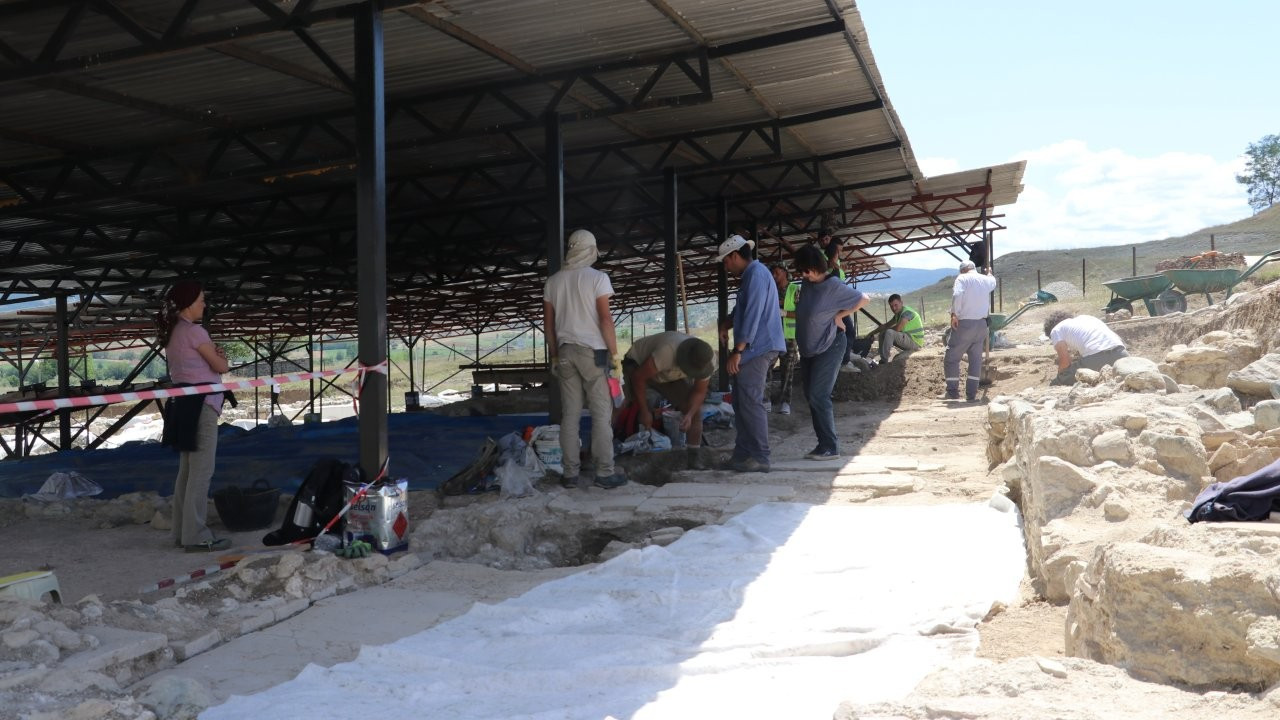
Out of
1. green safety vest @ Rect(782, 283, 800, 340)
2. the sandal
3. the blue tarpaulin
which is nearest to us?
the sandal

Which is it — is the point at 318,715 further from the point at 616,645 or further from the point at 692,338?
the point at 692,338

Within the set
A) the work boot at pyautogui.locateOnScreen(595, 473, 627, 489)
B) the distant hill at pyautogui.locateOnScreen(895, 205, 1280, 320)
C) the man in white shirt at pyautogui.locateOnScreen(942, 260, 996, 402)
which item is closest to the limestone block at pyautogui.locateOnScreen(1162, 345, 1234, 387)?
the work boot at pyautogui.locateOnScreen(595, 473, 627, 489)

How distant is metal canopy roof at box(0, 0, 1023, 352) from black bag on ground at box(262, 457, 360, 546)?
2901mm

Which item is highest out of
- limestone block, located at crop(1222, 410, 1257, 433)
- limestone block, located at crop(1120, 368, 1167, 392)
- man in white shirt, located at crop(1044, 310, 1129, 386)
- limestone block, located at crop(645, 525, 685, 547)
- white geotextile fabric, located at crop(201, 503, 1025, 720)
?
man in white shirt, located at crop(1044, 310, 1129, 386)

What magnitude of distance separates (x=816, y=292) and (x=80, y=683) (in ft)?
18.8

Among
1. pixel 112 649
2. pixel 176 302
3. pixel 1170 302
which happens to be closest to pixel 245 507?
pixel 176 302

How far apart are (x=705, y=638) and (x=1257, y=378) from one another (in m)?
4.17

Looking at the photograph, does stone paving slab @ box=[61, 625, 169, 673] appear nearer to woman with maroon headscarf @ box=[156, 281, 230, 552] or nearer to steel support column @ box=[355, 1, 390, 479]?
woman with maroon headscarf @ box=[156, 281, 230, 552]

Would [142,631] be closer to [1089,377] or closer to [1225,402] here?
[1225,402]

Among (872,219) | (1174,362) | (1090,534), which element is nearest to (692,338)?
(1174,362)

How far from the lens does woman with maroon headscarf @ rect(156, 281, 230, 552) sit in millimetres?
4996

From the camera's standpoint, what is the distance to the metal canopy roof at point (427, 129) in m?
6.73

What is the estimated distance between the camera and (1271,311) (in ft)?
24.7

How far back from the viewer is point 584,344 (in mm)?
6242
